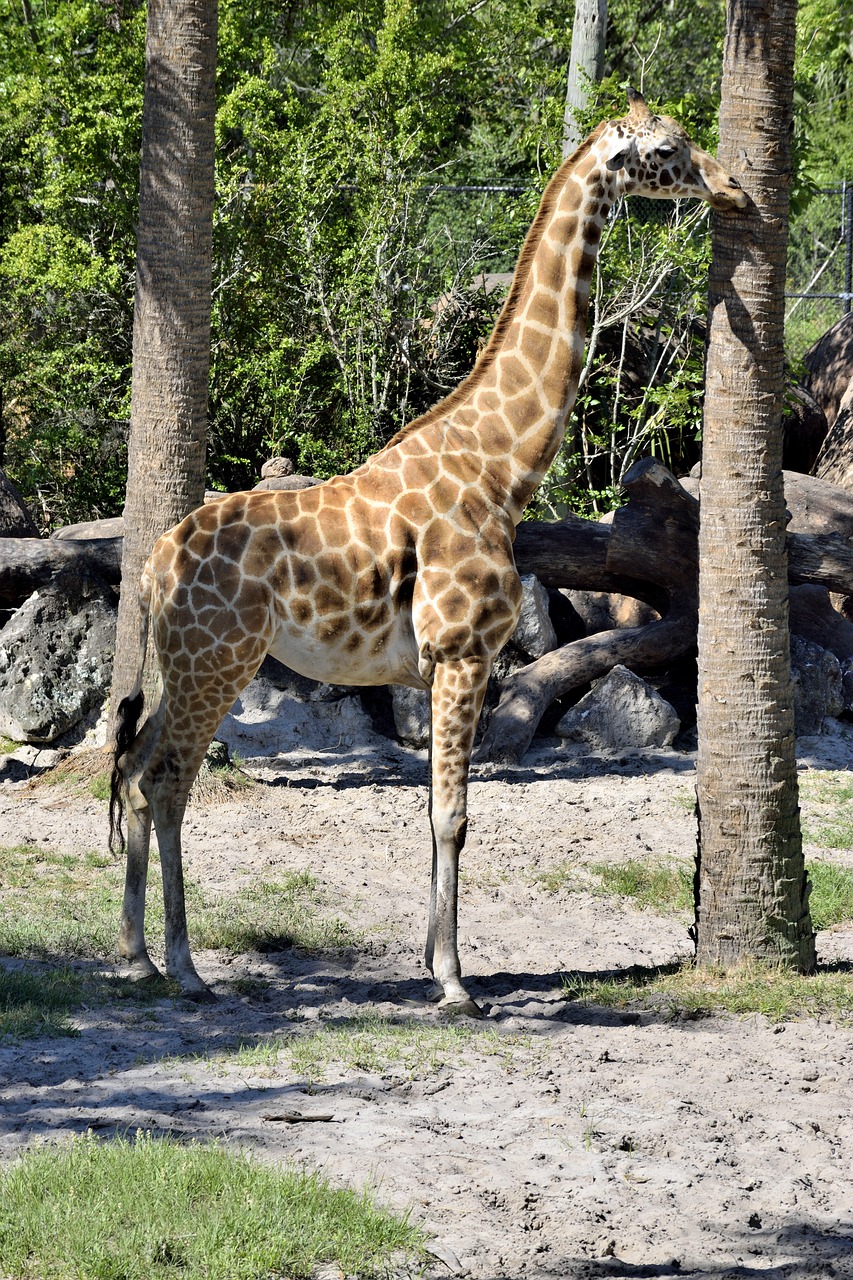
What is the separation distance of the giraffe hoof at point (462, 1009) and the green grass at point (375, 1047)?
0.07 metres

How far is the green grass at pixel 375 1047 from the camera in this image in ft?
15.9

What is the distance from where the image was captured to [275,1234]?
3461mm

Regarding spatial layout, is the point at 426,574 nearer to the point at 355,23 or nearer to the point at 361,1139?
the point at 361,1139

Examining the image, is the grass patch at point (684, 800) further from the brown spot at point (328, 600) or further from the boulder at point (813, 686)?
the brown spot at point (328, 600)

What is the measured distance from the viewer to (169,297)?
8508mm

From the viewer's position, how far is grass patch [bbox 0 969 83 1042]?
Answer: 510 centimetres

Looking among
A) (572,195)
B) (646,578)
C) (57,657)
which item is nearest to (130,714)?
(572,195)

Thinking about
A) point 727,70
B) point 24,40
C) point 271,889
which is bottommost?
point 271,889

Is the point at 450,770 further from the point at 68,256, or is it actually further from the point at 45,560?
the point at 68,256

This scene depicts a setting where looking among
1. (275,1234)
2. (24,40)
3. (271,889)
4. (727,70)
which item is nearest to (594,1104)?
(275,1234)

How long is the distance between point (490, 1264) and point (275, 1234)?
22.2 inches

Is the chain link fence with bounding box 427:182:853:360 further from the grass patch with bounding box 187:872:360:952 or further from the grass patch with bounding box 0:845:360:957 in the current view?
the grass patch with bounding box 0:845:360:957

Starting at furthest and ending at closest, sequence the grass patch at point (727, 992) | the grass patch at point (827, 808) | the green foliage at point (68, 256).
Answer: the green foliage at point (68, 256), the grass patch at point (827, 808), the grass patch at point (727, 992)

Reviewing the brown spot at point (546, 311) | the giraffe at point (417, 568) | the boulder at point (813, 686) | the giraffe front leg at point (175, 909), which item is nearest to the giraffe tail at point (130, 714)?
the giraffe at point (417, 568)
